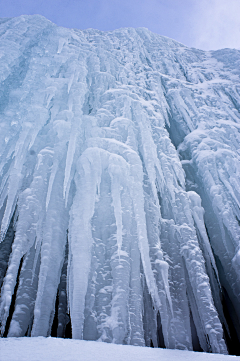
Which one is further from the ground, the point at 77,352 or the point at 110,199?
the point at 110,199

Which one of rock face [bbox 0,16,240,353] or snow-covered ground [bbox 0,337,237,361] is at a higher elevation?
rock face [bbox 0,16,240,353]

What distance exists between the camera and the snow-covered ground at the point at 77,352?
4.39 ft

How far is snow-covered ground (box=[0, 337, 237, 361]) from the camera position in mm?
1337

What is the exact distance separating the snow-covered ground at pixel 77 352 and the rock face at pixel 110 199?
1.11 feet

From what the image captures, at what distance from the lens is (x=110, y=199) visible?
10.0 feet

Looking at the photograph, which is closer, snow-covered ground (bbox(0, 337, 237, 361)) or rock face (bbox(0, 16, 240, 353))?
snow-covered ground (bbox(0, 337, 237, 361))

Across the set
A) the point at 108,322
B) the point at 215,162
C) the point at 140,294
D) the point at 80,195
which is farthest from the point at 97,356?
the point at 215,162

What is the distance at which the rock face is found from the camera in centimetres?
224

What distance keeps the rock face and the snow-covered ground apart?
1.11 ft

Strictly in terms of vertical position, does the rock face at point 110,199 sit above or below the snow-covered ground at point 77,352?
above

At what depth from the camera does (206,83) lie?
20.1ft

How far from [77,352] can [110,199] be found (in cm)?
183

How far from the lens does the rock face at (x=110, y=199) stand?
224cm

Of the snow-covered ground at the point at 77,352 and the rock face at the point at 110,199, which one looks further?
the rock face at the point at 110,199
